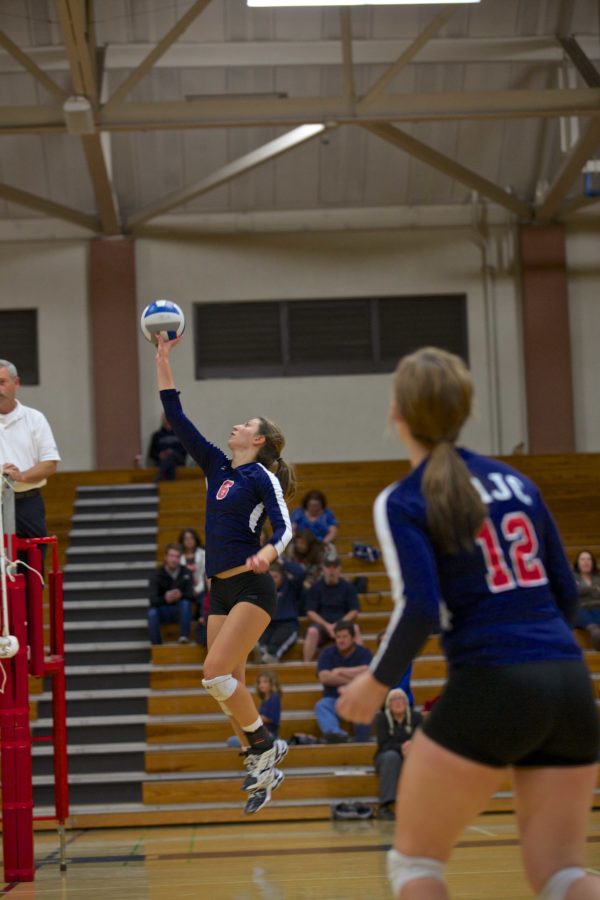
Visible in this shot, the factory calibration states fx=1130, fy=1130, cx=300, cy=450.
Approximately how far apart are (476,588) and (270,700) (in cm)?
825

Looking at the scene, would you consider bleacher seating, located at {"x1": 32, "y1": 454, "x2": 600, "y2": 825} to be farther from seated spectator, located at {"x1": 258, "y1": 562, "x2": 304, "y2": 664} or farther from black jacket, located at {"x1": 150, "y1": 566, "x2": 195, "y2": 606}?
black jacket, located at {"x1": 150, "y1": 566, "x2": 195, "y2": 606}

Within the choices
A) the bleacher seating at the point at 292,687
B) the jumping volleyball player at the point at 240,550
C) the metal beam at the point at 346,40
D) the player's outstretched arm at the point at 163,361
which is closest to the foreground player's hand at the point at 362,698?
the jumping volleyball player at the point at 240,550

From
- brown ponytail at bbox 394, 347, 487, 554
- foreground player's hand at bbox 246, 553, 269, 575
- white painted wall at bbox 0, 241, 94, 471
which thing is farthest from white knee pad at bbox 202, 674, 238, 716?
white painted wall at bbox 0, 241, 94, 471

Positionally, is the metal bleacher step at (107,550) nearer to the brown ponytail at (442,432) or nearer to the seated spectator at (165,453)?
the seated spectator at (165,453)

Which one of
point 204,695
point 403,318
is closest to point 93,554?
point 204,695

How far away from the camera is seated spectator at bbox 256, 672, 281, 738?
10664 mm

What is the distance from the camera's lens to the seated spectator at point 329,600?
12211 millimetres

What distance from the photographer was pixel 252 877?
6.77 m

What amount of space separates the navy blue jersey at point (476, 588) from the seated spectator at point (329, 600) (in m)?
9.43

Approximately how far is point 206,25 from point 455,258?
5.16 metres

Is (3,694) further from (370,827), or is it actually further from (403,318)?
(403,318)

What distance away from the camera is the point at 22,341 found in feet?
57.0

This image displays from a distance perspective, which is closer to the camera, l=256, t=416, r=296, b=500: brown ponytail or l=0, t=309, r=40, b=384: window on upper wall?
l=256, t=416, r=296, b=500: brown ponytail

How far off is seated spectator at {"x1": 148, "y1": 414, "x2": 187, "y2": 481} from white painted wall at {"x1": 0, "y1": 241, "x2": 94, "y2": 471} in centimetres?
113
